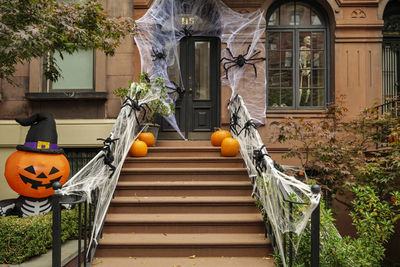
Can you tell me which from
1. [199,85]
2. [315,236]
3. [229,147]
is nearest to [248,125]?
[229,147]

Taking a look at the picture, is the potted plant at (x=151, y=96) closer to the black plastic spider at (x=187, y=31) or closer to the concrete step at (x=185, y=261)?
the black plastic spider at (x=187, y=31)

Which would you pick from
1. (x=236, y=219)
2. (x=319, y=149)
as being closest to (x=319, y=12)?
(x=319, y=149)

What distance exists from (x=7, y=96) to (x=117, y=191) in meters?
4.31

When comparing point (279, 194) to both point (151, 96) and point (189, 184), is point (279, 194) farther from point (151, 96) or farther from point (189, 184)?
point (151, 96)

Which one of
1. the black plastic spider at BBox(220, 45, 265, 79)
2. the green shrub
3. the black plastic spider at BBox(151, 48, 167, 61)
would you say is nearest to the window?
Result: the black plastic spider at BBox(151, 48, 167, 61)

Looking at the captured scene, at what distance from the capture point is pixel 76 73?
845cm

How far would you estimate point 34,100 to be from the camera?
8.21m

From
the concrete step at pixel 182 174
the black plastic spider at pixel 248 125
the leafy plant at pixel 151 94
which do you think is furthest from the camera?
the leafy plant at pixel 151 94

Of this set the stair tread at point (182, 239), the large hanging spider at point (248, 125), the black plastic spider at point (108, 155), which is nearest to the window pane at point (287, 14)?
the large hanging spider at point (248, 125)

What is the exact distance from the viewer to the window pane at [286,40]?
28.7ft

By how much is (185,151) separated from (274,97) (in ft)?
9.61

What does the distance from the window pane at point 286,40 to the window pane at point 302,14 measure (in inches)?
15.4

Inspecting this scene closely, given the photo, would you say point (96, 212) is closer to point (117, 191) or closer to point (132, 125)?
point (117, 191)

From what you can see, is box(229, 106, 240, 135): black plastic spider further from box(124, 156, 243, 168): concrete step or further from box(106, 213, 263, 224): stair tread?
box(106, 213, 263, 224): stair tread
